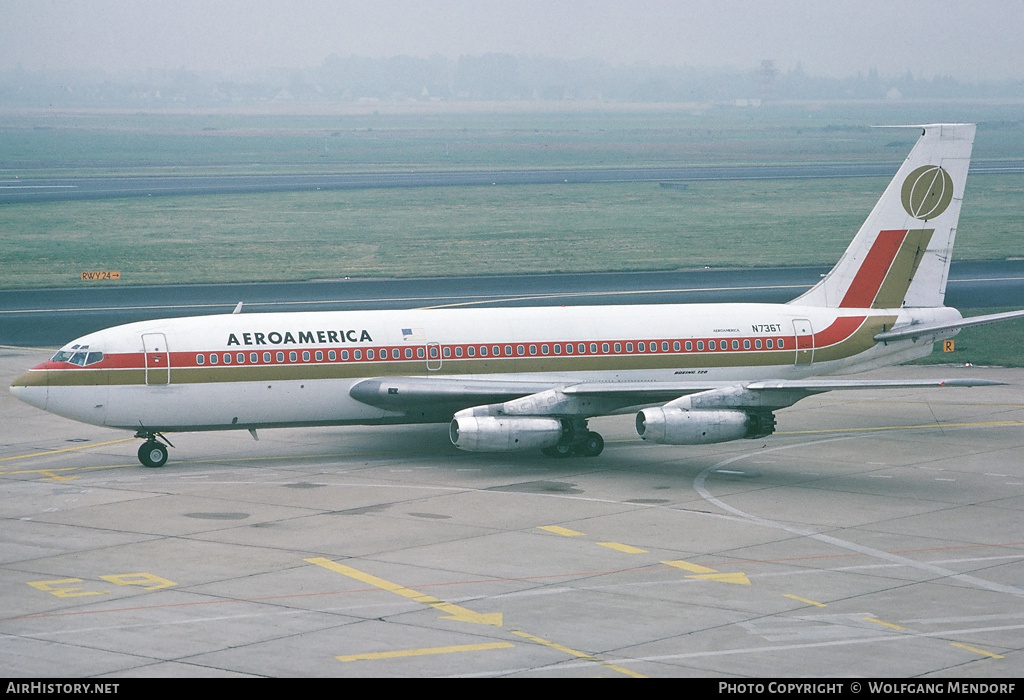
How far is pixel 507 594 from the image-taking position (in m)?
27.9

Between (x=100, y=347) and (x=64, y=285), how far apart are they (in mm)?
48347

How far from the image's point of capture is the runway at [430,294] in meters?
72.9

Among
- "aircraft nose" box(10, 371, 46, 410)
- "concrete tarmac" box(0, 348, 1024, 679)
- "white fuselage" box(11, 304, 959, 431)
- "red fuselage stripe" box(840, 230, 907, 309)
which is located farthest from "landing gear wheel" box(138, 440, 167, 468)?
"red fuselage stripe" box(840, 230, 907, 309)

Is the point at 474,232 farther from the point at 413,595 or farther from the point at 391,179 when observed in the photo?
the point at 413,595

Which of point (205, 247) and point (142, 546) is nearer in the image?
point (142, 546)

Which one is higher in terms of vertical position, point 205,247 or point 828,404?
point 205,247

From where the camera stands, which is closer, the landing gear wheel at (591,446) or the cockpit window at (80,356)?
the cockpit window at (80,356)

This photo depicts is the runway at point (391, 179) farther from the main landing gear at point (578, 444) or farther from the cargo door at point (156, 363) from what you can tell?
the main landing gear at point (578, 444)

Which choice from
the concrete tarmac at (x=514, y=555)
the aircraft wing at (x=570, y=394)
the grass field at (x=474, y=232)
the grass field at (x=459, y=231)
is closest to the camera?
the concrete tarmac at (x=514, y=555)

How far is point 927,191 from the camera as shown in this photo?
47219mm

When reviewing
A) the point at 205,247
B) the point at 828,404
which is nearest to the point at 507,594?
the point at 828,404

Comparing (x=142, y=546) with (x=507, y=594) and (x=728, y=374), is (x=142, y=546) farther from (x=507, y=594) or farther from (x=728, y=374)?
(x=728, y=374)

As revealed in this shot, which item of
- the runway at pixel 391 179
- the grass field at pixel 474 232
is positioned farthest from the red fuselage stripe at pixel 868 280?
the runway at pixel 391 179
